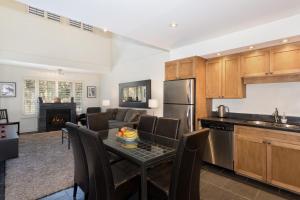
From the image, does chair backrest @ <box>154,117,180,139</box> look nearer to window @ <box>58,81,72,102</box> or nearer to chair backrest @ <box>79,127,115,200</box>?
chair backrest @ <box>79,127,115,200</box>

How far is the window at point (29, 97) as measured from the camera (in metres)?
6.24

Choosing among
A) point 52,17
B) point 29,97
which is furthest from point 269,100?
point 29,97

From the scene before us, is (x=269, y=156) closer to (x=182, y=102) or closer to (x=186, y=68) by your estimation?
(x=182, y=102)

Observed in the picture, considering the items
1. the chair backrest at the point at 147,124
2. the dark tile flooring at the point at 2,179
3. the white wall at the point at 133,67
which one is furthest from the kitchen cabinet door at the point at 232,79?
the dark tile flooring at the point at 2,179

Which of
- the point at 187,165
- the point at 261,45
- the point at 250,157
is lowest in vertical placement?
the point at 250,157

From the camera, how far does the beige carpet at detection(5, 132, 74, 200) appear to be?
95.0 inches

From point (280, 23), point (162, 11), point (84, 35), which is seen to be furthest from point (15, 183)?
point (84, 35)

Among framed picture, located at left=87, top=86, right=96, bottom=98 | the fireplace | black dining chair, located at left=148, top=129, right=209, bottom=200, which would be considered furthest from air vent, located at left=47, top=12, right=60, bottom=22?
black dining chair, located at left=148, top=129, right=209, bottom=200

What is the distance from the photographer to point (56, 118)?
22.1 feet

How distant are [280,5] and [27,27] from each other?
6.56 m

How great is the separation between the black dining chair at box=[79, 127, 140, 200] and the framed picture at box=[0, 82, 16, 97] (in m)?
5.85

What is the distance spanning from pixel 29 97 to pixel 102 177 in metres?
6.31

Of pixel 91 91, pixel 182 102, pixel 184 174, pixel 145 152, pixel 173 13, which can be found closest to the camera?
pixel 184 174

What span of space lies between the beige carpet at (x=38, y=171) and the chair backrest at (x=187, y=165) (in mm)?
1926
